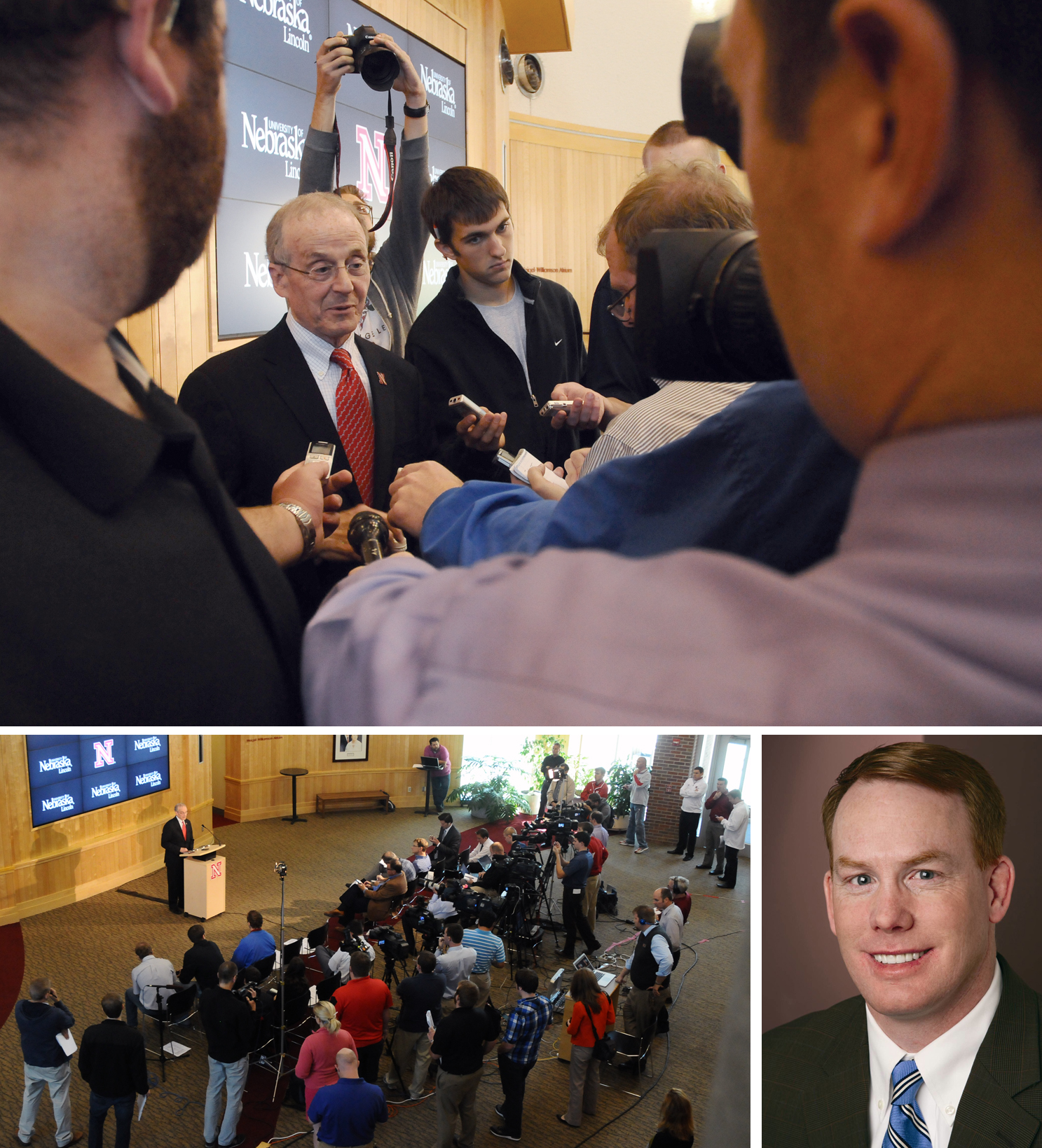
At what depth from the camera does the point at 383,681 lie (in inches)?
56.4

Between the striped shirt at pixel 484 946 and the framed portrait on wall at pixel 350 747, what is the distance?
64cm

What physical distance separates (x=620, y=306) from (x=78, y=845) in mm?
1490

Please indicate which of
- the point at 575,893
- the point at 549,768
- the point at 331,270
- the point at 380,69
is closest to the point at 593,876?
the point at 575,893

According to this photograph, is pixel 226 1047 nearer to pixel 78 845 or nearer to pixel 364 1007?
pixel 364 1007


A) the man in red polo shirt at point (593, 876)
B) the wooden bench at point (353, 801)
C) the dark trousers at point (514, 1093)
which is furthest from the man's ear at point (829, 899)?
the wooden bench at point (353, 801)

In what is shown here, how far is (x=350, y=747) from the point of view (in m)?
1.55

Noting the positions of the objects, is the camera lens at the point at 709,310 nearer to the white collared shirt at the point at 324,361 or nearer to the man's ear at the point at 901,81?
the man's ear at the point at 901,81

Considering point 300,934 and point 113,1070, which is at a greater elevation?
point 300,934

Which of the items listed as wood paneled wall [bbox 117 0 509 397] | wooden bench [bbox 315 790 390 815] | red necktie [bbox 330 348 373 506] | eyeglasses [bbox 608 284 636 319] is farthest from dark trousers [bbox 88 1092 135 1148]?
eyeglasses [bbox 608 284 636 319]

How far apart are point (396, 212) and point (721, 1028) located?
178 centimetres

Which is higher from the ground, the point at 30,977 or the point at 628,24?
the point at 628,24

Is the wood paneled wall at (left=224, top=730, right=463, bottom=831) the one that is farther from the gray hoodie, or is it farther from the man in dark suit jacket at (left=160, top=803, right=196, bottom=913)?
the gray hoodie

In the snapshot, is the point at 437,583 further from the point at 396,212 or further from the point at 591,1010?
the point at 591,1010

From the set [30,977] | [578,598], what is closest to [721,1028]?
[578,598]
